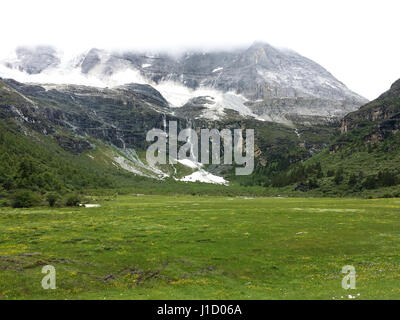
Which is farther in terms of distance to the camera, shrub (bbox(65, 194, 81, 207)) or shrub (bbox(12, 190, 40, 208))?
shrub (bbox(65, 194, 81, 207))

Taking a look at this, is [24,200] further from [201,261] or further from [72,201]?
[201,261]

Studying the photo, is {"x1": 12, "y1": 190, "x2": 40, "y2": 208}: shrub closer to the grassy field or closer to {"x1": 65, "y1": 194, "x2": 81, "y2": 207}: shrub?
{"x1": 65, "y1": 194, "x2": 81, "y2": 207}: shrub

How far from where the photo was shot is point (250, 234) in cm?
5212

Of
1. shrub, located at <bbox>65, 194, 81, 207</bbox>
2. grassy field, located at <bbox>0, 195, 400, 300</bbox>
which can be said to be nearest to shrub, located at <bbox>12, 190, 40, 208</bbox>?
shrub, located at <bbox>65, 194, 81, 207</bbox>

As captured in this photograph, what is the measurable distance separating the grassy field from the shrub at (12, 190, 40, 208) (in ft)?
184

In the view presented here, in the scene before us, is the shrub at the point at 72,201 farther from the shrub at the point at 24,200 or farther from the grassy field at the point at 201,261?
the grassy field at the point at 201,261

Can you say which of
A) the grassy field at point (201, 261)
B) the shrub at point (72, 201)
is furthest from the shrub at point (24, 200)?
the grassy field at point (201, 261)

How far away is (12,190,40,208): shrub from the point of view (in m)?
106

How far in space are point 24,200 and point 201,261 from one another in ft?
305

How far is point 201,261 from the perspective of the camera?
36906 millimetres

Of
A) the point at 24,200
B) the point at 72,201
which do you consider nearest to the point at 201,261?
the point at 72,201

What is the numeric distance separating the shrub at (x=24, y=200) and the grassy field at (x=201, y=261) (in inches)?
2208
